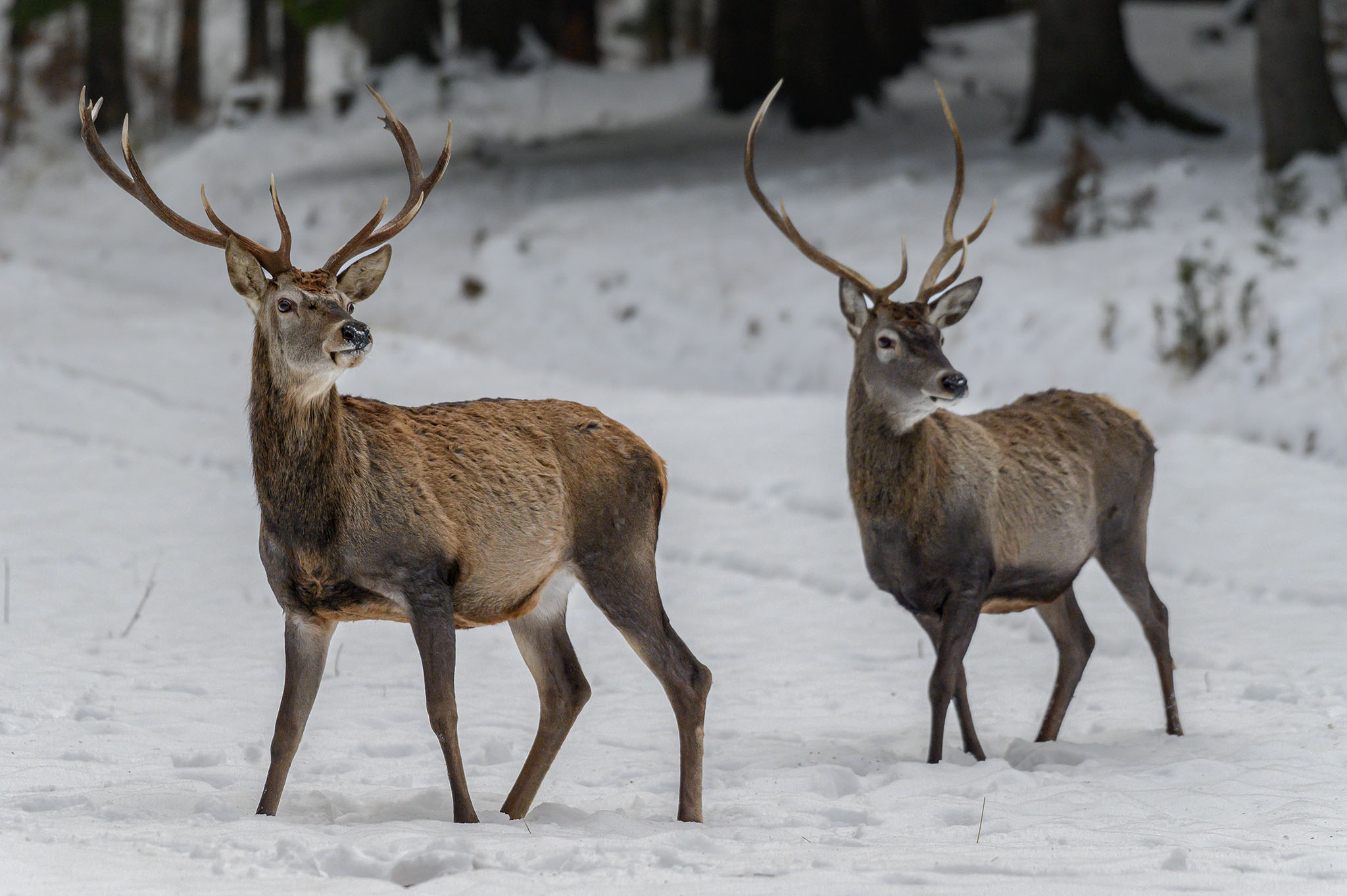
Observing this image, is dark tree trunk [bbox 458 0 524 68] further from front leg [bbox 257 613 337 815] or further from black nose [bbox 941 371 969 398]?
front leg [bbox 257 613 337 815]

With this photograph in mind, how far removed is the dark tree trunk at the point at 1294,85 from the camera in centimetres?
1432

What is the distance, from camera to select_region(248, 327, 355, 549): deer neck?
16.9ft

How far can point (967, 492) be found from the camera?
6.65 metres

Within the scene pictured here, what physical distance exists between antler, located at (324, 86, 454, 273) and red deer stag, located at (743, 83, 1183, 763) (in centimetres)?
147

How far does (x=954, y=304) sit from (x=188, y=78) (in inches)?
1054

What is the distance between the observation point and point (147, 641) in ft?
25.7

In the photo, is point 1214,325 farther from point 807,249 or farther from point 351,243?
point 351,243

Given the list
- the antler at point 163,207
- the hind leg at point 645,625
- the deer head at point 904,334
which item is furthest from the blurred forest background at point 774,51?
the antler at point 163,207

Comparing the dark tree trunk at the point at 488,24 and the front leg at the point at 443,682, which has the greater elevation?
the dark tree trunk at the point at 488,24

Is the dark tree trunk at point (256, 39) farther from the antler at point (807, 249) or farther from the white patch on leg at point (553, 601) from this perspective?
the white patch on leg at point (553, 601)

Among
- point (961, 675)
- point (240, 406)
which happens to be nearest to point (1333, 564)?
point (961, 675)

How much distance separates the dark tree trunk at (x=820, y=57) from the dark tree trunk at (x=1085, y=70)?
3.05 m

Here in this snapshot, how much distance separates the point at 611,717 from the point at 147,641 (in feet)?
8.05

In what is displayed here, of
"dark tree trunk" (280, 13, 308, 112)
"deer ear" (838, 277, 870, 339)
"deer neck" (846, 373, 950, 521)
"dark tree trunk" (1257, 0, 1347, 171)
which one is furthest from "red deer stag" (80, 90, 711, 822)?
"dark tree trunk" (280, 13, 308, 112)
